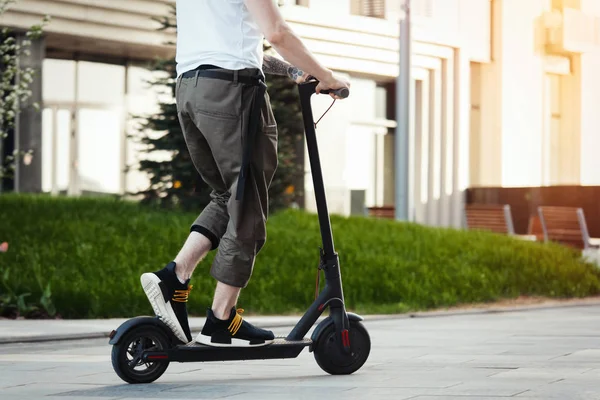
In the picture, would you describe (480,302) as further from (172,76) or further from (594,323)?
(172,76)

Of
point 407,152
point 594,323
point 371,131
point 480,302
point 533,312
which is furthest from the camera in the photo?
point 371,131

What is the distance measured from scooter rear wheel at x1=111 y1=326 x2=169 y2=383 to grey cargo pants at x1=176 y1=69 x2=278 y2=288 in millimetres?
360

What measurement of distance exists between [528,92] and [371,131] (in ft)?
18.0

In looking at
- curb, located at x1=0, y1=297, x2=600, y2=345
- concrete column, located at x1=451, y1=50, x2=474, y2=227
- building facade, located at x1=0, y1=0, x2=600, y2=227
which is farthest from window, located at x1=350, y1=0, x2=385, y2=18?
curb, located at x1=0, y1=297, x2=600, y2=345

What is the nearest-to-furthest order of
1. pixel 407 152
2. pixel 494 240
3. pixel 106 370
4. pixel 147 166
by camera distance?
1. pixel 106 370
2. pixel 494 240
3. pixel 147 166
4. pixel 407 152

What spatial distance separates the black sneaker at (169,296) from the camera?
18.0 ft

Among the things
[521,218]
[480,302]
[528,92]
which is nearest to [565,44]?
[528,92]

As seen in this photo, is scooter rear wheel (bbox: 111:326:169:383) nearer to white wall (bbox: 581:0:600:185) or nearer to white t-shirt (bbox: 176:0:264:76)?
white t-shirt (bbox: 176:0:264:76)

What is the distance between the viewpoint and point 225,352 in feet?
18.4

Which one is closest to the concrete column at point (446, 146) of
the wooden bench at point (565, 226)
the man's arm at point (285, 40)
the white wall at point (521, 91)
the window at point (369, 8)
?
the white wall at point (521, 91)

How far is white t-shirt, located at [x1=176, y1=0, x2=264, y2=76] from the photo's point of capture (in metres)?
5.57

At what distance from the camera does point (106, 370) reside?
6.45 meters

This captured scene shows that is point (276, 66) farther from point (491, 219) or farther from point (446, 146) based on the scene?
point (446, 146)

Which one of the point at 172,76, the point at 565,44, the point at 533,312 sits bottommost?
the point at 533,312
